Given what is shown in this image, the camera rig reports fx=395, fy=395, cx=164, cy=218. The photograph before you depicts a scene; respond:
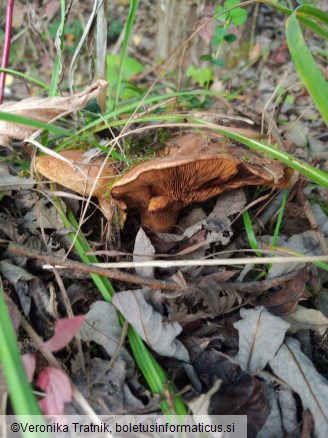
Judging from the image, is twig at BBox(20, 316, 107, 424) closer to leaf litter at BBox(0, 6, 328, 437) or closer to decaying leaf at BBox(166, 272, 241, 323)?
leaf litter at BBox(0, 6, 328, 437)

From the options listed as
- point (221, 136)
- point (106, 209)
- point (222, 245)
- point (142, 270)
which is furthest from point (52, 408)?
point (221, 136)

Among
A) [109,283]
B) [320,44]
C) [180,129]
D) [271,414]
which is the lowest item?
[271,414]

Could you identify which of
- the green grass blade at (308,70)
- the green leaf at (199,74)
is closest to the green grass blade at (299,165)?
the green grass blade at (308,70)

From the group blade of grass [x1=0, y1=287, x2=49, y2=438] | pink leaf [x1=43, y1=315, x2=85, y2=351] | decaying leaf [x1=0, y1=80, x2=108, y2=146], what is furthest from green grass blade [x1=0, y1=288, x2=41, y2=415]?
decaying leaf [x1=0, y1=80, x2=108, y2=146]

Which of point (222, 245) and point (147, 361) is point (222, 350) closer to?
point (147, 361)

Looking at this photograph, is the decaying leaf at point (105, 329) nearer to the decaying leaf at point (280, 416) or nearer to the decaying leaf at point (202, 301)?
the decaying leaf at point (202, 301)

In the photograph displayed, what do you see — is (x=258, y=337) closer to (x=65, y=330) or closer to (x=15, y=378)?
(x=65, y=330)
